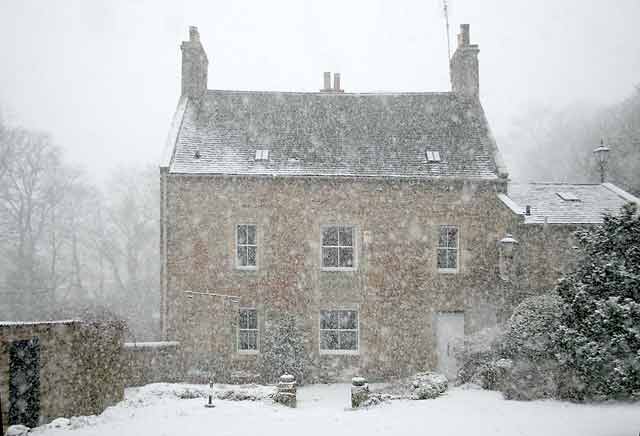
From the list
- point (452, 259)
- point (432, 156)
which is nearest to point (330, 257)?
point (452, 259)

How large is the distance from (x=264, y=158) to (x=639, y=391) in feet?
45.2

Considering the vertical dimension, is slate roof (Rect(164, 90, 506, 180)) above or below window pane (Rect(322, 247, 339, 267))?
above

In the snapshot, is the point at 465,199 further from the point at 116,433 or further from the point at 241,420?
the point at 116,433

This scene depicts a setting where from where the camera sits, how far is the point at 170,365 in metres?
17.9

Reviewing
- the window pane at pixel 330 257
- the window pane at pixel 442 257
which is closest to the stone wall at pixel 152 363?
the window pane at pixel 330 257

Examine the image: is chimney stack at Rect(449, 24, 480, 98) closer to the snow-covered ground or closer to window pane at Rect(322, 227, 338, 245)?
window pane at Rect(322, 227, 338, 245)

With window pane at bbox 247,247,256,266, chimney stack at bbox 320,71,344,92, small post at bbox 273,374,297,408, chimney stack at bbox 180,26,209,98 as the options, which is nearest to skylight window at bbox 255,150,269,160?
window pane at bbox 247,247,256,266

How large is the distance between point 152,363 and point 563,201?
53.7 ft

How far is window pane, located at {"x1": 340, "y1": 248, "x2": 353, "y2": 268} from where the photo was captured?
19.8 metres

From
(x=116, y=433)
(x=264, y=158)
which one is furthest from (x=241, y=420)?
(x=264, y=158)

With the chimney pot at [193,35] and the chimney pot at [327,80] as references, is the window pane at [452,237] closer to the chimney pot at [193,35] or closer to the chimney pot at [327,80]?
the chimney pot at [327,80]

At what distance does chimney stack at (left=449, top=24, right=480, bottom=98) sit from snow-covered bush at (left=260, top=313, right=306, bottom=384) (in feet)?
40.0

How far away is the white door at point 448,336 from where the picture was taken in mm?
18984

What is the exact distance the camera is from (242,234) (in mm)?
19625
